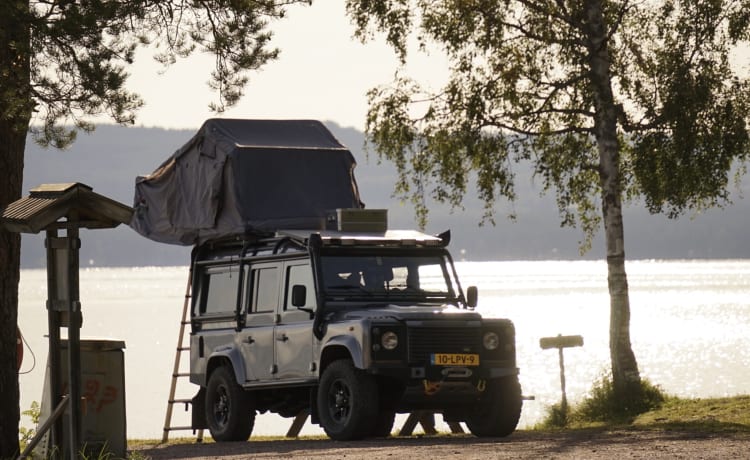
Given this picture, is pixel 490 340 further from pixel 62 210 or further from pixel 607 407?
pixel 62 210

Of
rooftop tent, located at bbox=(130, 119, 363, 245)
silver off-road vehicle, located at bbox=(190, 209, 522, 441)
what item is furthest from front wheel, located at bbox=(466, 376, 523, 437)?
rooftop tent, located at bbox=(130, 119, 363, 245)

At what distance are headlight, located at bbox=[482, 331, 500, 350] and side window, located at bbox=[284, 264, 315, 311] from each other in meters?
2.23

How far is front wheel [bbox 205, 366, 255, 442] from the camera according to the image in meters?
19.9

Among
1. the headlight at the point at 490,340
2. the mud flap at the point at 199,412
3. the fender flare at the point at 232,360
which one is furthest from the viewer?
the mud flap at the point at 199,412

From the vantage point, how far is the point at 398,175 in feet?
82.5

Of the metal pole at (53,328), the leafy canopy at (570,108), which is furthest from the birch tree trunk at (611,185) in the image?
the metal pole at (53,328)

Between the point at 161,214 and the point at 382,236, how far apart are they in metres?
4.39

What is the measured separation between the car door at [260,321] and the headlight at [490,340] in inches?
121

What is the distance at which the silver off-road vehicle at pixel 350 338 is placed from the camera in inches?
680

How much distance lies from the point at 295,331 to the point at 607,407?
255 inches

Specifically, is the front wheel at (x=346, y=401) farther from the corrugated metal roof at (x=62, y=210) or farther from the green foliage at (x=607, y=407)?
the green foliage at (x=607, y=407)

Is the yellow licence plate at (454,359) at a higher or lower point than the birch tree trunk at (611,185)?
lower

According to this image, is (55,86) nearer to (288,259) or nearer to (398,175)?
(288,259)

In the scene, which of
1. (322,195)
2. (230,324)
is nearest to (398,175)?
(322,195)
